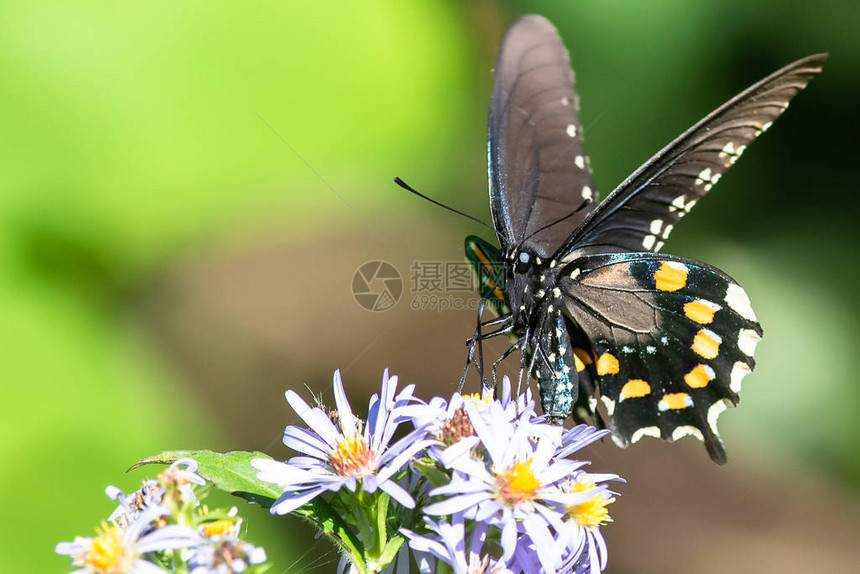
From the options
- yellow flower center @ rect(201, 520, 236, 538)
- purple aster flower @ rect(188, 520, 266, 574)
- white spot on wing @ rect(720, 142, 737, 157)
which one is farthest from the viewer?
white spot on wing @ rect(720, 142, 737, 157)

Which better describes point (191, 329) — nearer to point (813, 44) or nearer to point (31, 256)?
point (31, 256)

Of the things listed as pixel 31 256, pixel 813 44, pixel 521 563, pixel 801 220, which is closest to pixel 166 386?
pixel 31 256

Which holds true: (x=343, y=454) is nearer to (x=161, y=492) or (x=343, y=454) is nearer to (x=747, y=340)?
(x=161, y=492)

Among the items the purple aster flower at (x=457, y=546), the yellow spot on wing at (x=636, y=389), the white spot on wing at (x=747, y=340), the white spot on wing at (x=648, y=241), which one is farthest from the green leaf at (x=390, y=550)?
the white spot on wing at (x=648, y=241)

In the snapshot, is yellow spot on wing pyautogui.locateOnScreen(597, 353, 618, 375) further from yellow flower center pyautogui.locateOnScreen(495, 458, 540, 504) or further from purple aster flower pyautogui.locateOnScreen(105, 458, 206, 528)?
purple aster flower pyautogui.locateOnScreen(105, 458, 206, 528)

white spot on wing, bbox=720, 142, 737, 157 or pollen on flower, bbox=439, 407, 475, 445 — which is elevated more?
white spot on wing, bbox=720, 142, 737, 157

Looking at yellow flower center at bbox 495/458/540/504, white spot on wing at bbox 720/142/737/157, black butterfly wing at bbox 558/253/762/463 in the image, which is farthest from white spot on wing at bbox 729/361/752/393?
yellow flower center at bbox 495/458/540/504

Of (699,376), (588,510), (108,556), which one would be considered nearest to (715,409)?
(699,376)
